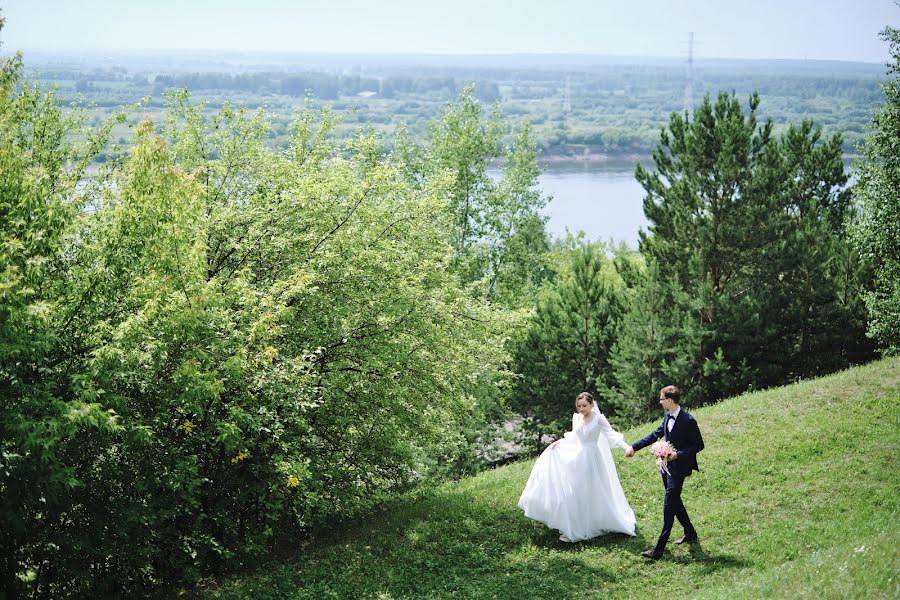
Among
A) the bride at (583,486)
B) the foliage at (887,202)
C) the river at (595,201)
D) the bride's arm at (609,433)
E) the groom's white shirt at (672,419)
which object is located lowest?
the river at (595,201)

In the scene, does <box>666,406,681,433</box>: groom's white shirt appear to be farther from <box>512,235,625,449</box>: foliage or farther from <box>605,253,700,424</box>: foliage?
<box>512,235,625,449</box>: foliage

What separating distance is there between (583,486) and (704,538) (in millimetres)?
1901

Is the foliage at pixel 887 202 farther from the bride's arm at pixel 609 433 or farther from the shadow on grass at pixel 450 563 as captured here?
the shadow on grass at pixel 450 563

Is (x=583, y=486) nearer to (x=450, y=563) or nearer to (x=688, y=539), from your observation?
(x=688, y=539)

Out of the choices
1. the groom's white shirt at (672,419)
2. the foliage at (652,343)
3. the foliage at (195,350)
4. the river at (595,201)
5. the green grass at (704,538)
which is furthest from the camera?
the river at (595,201)

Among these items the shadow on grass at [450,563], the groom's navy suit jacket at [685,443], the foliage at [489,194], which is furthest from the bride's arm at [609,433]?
the foliage at [489,194]

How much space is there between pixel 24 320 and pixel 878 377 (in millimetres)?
17175

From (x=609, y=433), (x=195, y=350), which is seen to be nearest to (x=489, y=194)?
(x=609, y=433)

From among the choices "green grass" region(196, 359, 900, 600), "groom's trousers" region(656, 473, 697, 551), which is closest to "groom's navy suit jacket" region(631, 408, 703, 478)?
"groom's trousers" region(656, 473, 697, 551)

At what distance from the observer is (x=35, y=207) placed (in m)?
11.0

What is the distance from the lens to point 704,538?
12578 millimetres

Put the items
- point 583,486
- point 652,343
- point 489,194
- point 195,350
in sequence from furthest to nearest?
point 489,194 < point 652,343 < point 583,486 < point 195,350

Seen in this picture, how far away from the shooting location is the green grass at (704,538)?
35.8 ft

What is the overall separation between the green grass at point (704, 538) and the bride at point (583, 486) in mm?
265
